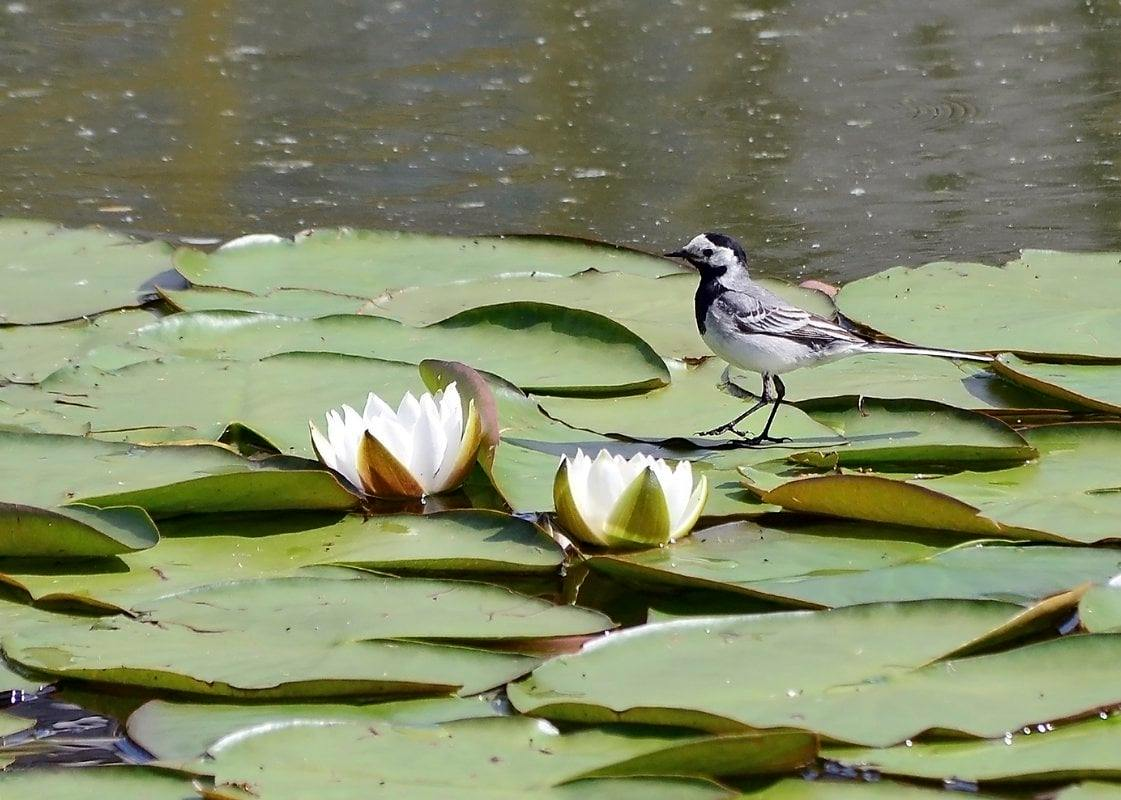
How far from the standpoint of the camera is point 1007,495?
11.6 feet

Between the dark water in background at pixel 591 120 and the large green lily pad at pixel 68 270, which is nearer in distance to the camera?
the large green lily pad at pixel 68 270

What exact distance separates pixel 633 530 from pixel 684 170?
150 inches

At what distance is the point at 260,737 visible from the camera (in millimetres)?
2564

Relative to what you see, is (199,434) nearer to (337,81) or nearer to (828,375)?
(828,375)

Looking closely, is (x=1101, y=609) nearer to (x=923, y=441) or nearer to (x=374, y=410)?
(x=923, y=441)

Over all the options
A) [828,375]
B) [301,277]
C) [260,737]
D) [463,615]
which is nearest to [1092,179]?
[828,375]

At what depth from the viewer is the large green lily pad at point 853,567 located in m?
3.12

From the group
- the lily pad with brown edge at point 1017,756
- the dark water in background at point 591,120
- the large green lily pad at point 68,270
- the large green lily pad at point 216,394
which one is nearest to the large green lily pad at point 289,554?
the large green lily pad at point 216,394

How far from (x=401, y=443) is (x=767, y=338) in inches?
43.1

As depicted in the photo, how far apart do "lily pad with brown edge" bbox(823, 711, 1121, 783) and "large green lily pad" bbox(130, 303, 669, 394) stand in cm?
186

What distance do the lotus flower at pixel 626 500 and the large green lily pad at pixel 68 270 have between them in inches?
85.7

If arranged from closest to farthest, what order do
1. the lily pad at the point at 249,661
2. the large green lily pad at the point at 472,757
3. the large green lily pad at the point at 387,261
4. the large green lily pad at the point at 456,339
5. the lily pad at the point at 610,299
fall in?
the large green lily pad at the point at 472,757
the lily pad at the point at 249,661
the large green lily pad at the point at 456,339
the lily pad at the point at 610,299
the large green lily pad at the point at 387,261

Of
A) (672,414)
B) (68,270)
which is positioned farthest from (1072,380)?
(68,270)

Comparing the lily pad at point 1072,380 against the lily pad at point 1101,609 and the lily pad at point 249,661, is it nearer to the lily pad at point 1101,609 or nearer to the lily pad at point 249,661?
the lily pad at point 1101,609
